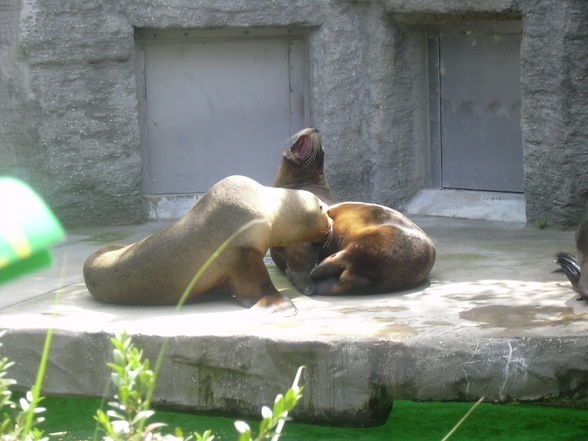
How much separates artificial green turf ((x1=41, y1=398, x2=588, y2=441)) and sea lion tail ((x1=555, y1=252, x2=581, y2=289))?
0.95 m

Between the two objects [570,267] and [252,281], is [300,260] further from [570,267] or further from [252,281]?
[570,267]

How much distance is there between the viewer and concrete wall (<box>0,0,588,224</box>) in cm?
798

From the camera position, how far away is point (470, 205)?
321 inches

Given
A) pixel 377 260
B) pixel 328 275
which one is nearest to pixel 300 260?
pixel 328 275

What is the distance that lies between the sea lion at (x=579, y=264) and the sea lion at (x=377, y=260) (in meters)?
0.71

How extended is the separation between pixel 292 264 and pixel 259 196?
24.7 inches

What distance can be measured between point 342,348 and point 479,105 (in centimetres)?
463

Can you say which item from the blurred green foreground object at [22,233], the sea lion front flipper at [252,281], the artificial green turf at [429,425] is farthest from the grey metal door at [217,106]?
the blurred green foreground object at [22,233]

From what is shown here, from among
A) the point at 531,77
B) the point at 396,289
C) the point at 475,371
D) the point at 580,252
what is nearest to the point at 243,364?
the point at 475,371

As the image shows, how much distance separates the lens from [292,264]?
564 centimetres

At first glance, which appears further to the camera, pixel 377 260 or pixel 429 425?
pixel 377 260

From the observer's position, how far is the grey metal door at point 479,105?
26.7 ft

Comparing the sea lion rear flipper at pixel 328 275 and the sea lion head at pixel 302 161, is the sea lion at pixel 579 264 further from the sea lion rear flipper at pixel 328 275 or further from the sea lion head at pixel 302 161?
the sea lion head at pixel 302 161

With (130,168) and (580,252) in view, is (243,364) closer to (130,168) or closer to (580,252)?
(580,252)
